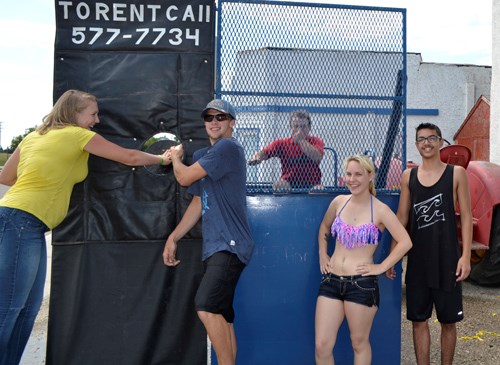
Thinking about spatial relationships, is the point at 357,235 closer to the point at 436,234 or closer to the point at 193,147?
the point at 436,234

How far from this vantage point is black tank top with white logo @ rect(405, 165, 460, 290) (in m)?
3.83

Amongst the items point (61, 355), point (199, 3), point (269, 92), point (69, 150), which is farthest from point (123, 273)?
point (199, 3)

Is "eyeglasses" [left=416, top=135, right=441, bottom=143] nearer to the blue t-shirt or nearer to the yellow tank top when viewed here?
the blue t-shirt

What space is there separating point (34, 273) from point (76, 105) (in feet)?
3.64

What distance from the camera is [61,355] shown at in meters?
4.04

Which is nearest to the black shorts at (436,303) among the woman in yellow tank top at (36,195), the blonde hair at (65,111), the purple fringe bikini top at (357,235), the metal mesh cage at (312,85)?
the purple fringe bikini top at (357,235)

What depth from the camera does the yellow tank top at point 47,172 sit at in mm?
3428

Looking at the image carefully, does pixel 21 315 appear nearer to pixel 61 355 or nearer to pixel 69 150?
pixel 61 355

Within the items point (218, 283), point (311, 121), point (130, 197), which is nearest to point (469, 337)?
point (311, 121)

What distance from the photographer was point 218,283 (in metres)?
3.39

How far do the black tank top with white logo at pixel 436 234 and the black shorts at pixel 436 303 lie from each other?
64mm

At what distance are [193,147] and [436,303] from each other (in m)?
2.06

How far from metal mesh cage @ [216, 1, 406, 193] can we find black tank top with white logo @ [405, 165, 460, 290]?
39cm

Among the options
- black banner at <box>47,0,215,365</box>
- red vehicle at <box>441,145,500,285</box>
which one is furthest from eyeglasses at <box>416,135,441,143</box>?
red vehicle at <box>441,145,500,285</box>
